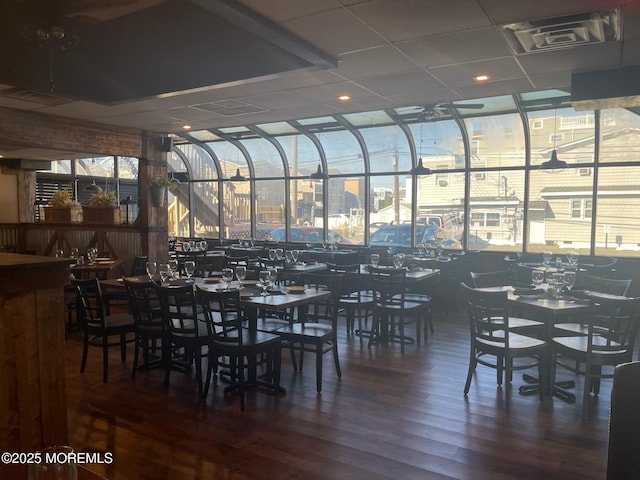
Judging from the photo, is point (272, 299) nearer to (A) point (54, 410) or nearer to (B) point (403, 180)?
(A) point (54, 410)

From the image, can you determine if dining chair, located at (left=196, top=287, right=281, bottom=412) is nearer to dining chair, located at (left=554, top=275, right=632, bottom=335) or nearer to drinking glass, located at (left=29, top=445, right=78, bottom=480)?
drinking glass, located at (left=29, top=445, right=78, bottom=480)

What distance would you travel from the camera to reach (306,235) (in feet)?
35.4

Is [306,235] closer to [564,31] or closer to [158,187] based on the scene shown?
[158,187]

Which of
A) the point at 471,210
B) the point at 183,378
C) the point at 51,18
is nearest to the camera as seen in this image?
the point at 51,18

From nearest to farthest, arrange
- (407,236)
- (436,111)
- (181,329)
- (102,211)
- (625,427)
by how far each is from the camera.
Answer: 1. (625,427)
2. (181,329)
3. (436,111)
4. (102,211)
5. (407,236)

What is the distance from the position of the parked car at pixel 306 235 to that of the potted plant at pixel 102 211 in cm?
377

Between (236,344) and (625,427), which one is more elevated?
(625,427)

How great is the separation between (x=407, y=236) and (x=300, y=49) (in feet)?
19.2

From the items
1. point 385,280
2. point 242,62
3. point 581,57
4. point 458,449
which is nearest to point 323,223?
point 385,280

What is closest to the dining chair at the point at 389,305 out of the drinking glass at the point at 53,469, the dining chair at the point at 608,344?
the dining chair at the point at 608,344

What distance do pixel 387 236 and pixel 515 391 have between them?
18.3ft

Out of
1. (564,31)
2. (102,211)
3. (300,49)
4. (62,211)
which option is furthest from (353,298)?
(62,211)

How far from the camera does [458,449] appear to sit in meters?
3.15

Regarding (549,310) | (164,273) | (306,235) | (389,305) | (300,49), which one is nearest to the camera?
(549,310)
